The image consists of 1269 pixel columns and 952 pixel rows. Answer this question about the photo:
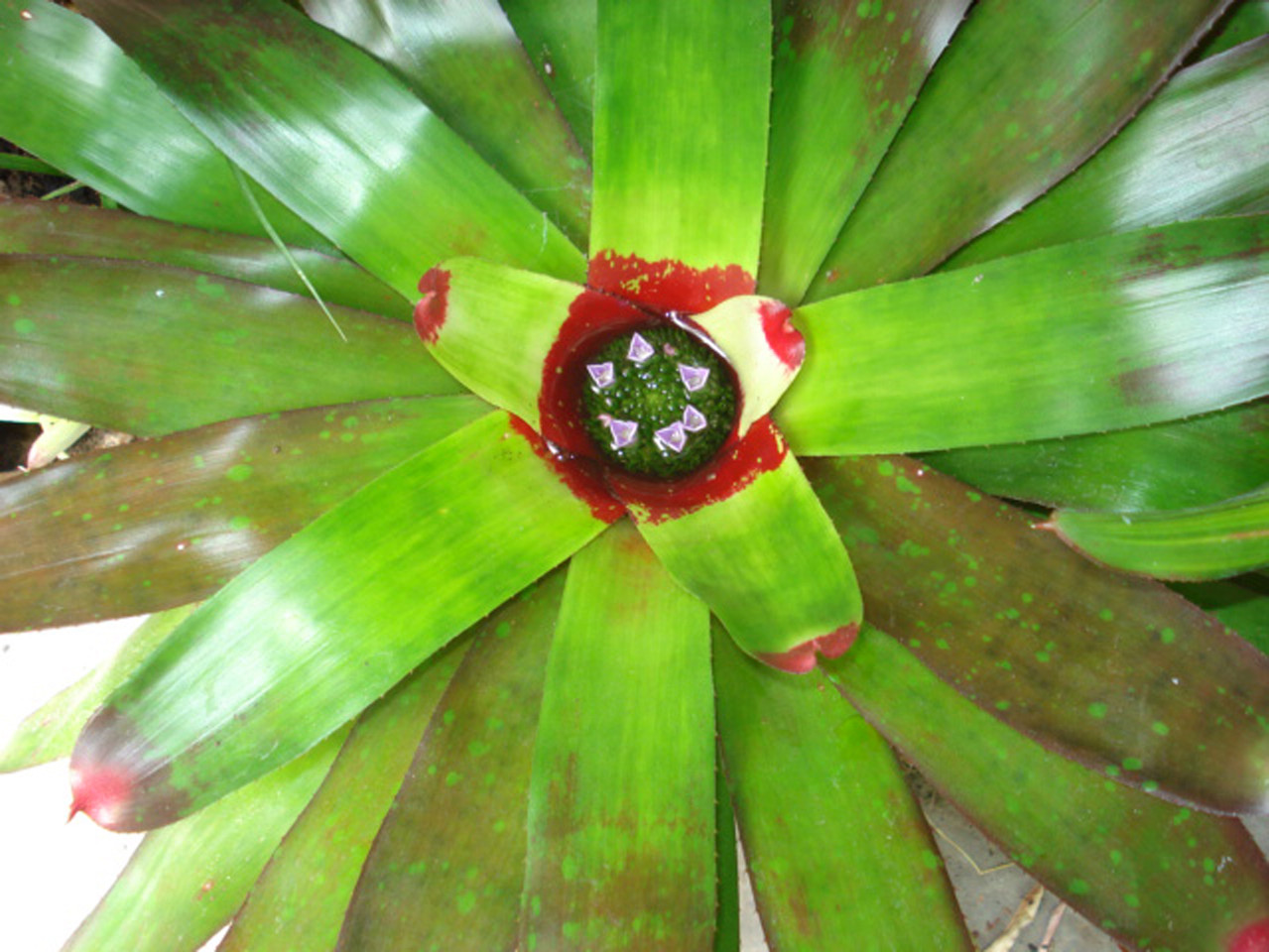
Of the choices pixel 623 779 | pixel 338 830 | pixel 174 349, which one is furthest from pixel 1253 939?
pixel 174 349

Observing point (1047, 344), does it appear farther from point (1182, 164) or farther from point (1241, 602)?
point (1241, 602)

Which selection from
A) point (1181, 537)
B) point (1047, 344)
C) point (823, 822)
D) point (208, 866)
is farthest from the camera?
point (208, 866)

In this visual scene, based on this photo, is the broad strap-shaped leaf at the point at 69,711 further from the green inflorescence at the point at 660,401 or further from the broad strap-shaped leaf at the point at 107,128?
the green inflorescence at the point at 660,401

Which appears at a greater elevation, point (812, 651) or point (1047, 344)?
point (1047, 344)

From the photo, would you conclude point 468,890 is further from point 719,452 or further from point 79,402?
point 79,402

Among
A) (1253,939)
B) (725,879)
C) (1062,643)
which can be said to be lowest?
(1253,939)

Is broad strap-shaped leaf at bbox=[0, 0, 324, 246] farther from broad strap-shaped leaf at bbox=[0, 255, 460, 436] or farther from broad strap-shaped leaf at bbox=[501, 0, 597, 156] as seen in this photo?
broad strap-shaped leaf at bbox=[501, 0, 597, 156]

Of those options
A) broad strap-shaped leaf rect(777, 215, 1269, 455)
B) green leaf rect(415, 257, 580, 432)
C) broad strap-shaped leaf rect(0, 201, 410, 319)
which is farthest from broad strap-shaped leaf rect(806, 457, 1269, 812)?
broad strap-shaped leaf rect(0, 201, 410, 319)

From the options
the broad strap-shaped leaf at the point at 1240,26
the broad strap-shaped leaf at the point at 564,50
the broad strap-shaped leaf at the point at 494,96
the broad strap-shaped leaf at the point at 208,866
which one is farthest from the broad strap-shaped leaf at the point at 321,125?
the broad strap-shaped leaf at the point at 1240,26
